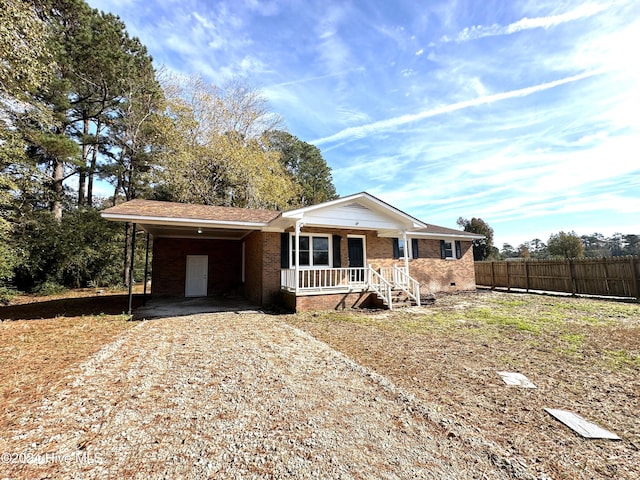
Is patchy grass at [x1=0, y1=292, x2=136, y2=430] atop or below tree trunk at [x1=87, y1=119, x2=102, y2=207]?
below

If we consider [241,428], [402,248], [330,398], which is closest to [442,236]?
[402,248]

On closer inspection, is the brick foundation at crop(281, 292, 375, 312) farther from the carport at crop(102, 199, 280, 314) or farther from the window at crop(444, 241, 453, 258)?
the window at crop(444, 241, 453, 258)

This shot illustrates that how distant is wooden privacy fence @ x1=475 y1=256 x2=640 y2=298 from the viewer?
37.9ft

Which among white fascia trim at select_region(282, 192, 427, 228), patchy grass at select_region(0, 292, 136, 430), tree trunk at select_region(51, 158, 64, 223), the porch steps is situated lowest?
patchy grass at select_region(0, 292, 136, 430)

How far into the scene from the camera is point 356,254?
11.6 m

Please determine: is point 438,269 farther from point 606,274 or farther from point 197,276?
point 197,276

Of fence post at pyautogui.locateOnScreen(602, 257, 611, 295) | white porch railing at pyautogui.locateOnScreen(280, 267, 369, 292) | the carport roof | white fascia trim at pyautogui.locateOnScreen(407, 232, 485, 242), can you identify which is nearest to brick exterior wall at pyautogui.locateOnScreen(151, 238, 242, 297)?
the carport roof

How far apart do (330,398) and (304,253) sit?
752 cm

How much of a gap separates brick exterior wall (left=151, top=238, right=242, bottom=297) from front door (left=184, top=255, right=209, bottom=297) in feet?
0.58

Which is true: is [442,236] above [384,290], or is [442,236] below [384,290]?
above

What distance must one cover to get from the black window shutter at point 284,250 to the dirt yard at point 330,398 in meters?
3.80

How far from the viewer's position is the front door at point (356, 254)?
11.5 m

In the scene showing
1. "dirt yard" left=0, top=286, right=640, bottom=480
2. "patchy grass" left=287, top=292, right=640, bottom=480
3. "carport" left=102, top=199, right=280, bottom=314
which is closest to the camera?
"dirt yard" left=0, top=286, right=640, bottom=480

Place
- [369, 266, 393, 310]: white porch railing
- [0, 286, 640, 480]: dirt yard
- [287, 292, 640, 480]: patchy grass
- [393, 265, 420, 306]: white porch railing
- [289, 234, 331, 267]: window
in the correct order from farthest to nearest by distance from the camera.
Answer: [289, 234, 331, 267]: window → [393, 265, 420, 306]: white porch railing → [369, 266, 393, 310]: white porch railing → [287, 292, 640, 480]: patchy grass → [0, 286, 640, 480]: dirt yard
